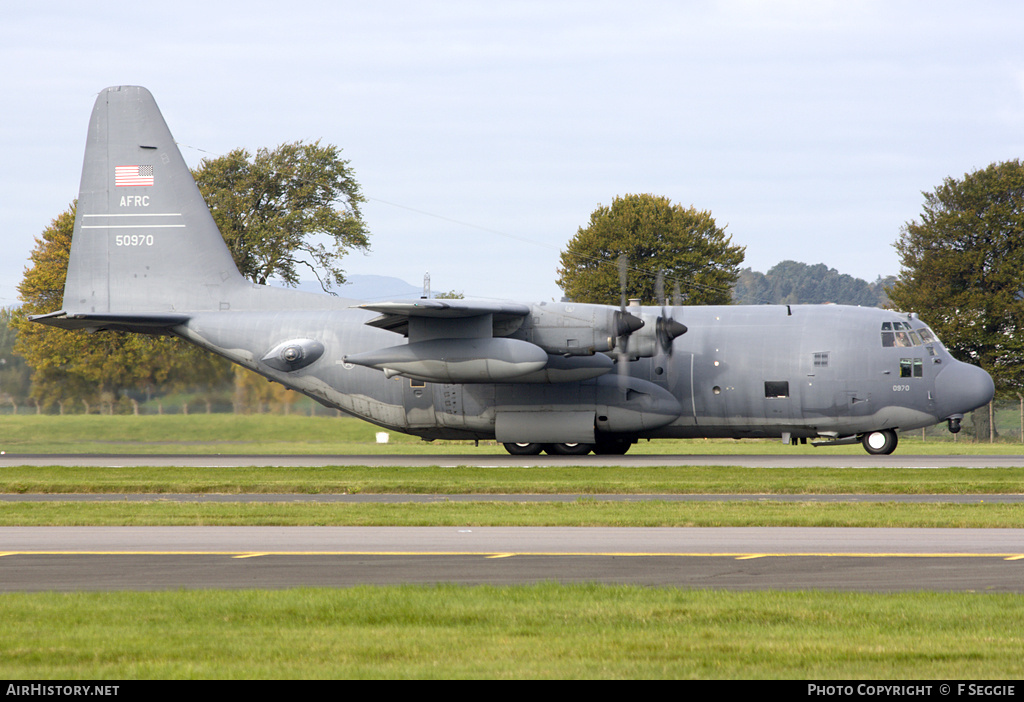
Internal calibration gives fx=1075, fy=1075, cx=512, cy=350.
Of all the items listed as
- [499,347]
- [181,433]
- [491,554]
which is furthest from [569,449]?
[491,554]

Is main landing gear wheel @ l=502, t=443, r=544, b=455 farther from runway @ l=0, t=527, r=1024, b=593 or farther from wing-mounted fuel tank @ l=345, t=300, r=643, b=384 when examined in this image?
runway @ l=0, t=527, r=1024, b=593

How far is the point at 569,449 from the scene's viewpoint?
34.4 metres

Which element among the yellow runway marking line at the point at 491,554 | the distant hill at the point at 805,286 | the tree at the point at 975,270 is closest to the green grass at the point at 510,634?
the yellow runway marking line at the point at 491,554

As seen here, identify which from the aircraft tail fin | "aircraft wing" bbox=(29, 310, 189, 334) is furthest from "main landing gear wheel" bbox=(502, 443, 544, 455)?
"aircraft wing" bbox=(29, 310, 189, 334)

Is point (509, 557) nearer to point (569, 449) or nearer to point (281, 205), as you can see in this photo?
point (569, 449)

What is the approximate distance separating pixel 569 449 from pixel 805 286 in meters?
160

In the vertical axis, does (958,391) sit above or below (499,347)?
below

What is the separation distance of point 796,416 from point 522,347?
8.69 m

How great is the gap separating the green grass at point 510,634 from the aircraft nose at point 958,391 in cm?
2288

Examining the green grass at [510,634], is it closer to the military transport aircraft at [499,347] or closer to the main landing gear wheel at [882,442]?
the military transport aircraft at [499,347]

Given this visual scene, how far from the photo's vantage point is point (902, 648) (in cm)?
841

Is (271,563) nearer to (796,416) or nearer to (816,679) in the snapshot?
(816,679)

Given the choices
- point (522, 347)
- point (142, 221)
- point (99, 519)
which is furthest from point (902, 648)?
point (142, 221)

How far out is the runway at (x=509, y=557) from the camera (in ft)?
38.8
